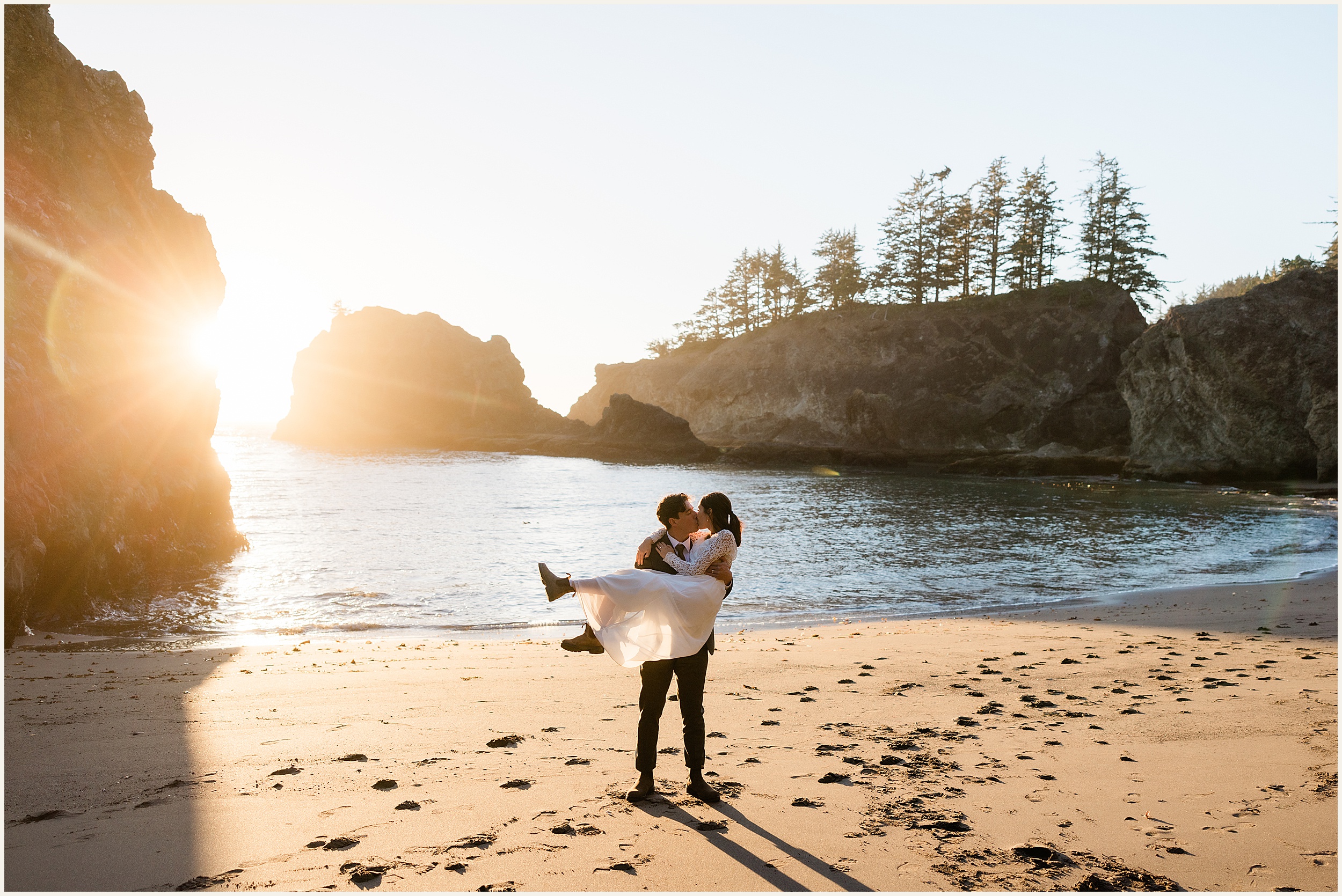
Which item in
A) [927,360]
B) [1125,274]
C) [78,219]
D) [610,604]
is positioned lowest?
[610,604]

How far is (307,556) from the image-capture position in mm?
19172

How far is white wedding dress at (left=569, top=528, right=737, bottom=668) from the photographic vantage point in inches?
189

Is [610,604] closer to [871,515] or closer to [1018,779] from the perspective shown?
[1018,779]

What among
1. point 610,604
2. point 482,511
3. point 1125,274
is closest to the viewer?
point 610,604

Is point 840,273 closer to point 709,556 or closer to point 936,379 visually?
point 936,379

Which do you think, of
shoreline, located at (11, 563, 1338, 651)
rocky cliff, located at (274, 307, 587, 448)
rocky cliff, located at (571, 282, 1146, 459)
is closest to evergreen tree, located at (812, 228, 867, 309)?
rocky cliff, located at (571, 282, 1146, 459)

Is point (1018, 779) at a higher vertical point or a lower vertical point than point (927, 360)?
lower

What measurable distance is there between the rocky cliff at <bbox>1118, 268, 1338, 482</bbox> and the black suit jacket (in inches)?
1842

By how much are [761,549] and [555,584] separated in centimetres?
1696

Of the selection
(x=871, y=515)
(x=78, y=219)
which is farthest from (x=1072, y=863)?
(x=871, y=515)

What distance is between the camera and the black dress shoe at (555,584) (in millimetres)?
4656

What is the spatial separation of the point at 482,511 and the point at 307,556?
12.1 meters

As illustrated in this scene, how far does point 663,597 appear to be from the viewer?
4.80m

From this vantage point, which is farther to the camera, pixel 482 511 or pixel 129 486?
pixel 482 511
